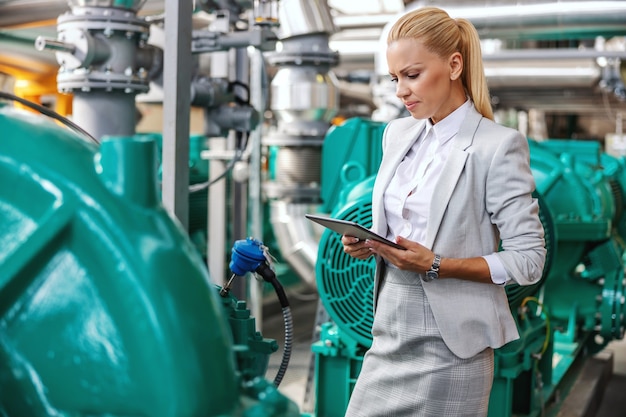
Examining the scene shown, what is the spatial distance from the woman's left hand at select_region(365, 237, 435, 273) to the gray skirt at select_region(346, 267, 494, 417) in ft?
0.21

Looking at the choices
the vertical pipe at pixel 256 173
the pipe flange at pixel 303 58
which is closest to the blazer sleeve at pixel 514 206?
the vertical pipe at pixel 256 173

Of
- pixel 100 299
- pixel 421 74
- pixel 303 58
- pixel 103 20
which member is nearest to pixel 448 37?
pixel 421 74

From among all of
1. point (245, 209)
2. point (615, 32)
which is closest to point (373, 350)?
point (245, 209)

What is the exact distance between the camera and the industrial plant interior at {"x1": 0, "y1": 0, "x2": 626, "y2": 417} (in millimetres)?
868

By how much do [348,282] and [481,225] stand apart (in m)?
1.09

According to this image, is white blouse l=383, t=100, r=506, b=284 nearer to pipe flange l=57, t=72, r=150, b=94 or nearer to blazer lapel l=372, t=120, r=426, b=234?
blazer lapel l=372, t=120, r=426, b=234

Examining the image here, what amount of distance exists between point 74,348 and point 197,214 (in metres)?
4.82

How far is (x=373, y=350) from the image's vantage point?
1666 mm

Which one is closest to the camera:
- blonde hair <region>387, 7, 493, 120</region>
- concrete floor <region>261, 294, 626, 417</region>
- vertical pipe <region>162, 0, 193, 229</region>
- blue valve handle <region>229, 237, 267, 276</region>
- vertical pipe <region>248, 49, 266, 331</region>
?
blonde hair <region>387, 7, 493, 120</region>

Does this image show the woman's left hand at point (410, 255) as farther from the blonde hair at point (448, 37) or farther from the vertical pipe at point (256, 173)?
the vertical pipe at point (256, 173)

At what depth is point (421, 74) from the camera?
1479 mm

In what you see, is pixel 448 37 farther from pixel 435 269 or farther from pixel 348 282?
pixel 348 282

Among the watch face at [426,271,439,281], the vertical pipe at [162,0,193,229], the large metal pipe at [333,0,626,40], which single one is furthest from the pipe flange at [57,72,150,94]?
the large metal pipe at [333,0,626,40]

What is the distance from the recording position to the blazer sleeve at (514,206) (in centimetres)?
148
